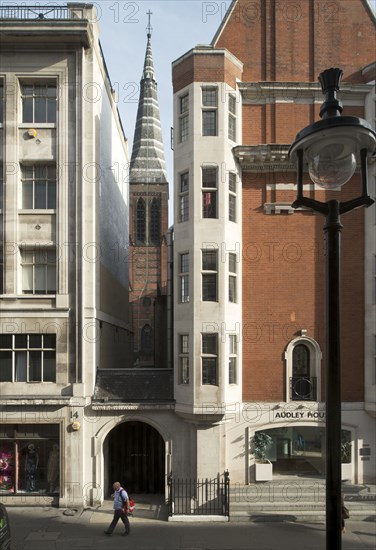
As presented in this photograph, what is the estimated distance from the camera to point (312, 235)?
20250 millimetres

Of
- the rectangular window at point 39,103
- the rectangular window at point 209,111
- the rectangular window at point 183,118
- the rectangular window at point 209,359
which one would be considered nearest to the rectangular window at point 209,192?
the rectangular window at point 209,111

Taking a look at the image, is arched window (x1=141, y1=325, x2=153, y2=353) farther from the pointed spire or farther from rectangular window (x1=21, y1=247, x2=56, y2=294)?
rectangular window (x1=21, y1=247, x2=56, y2=294)

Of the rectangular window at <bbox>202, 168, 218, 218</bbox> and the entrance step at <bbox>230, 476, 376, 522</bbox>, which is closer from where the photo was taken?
the entrance step at <bbox>230, 476, 376, 522</bbox>

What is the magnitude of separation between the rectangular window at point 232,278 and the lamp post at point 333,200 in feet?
45.5

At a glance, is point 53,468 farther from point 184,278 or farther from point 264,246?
point 264,246

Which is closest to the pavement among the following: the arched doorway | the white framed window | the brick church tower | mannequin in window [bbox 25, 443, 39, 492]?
mannequin in window [bbox 25, 443, 39, 492]

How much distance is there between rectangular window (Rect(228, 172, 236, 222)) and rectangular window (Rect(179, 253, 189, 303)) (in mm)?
2309

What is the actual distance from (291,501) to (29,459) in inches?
377

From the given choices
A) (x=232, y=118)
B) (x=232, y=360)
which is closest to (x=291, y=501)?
(x=232, y=360)

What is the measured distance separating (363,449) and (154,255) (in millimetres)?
39293

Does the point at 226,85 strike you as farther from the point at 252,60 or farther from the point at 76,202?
the point at 76,202

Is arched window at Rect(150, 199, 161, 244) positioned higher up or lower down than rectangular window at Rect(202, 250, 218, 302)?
higher up

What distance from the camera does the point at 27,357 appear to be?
62.3 feet

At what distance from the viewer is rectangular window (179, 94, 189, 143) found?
19.5 meters
